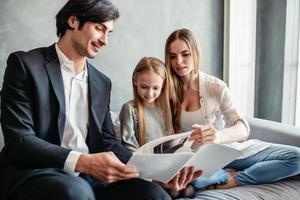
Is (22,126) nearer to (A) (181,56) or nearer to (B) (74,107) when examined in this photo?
(B) (74,107)

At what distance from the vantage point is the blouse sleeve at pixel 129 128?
58.3 inches

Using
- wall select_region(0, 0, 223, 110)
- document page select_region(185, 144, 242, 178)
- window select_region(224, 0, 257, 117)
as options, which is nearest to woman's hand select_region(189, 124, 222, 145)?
document page select_region(185, 144, 242, 178)

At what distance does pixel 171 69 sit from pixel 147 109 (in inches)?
7.8

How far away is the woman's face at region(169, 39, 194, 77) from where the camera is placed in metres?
1.54

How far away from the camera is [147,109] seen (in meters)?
1.56

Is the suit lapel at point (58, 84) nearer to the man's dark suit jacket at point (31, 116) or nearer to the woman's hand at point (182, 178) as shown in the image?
the man's dark suit jacket at point (31, 116)

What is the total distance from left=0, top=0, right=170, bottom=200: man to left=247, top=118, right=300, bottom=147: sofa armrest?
792 mm

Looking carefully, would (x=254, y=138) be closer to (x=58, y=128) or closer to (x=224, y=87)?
(x=224, y=87)

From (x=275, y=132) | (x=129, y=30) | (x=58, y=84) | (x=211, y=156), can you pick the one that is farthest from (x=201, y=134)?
(x=129, y=30)

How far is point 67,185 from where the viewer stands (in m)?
0.93

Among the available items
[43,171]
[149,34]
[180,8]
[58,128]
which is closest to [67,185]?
[43,171]

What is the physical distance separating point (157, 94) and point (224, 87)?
0.29m

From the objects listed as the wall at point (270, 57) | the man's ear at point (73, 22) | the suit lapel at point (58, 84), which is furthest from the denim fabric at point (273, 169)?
the wall at point (270, 57)

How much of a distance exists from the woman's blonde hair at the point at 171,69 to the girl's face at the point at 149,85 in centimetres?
9
